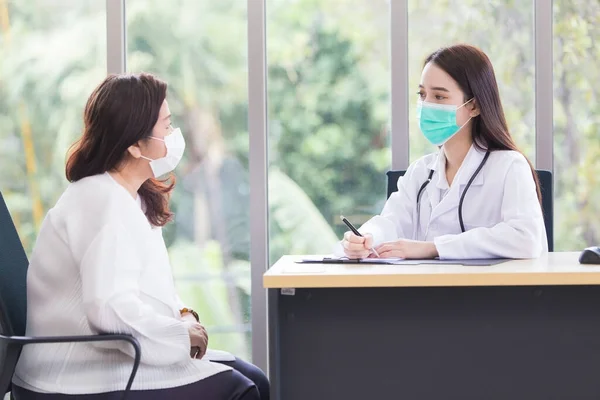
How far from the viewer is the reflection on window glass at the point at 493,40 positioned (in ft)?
9.75

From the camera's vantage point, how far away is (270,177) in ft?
10.0

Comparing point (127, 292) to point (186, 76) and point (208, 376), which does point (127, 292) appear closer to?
point (208, 376)

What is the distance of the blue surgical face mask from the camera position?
234 centimetres

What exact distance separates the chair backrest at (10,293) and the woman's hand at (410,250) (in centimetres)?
90

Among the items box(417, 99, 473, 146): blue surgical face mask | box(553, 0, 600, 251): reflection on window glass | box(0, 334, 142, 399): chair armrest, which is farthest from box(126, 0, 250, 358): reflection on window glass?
box(0, 334, 142, 399): chair armrest

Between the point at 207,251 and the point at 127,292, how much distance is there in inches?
57.8

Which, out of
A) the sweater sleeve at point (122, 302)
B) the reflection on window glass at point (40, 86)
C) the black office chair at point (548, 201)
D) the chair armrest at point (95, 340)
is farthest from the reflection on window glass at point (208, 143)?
the chair armrest at point (95, 340)

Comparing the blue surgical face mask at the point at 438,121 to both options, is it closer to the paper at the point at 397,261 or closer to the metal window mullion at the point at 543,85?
the paper at the point at 397,261

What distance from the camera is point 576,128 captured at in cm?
299

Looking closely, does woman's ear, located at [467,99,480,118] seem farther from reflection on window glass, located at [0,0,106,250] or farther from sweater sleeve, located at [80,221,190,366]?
reflection on window glass, located at [0,0,106,250]

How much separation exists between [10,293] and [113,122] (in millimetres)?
466

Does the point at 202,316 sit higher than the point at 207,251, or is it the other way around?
the point at 207,251

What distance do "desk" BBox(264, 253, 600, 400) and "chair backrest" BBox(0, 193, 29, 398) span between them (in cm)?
58

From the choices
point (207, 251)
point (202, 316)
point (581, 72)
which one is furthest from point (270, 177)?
point (581, 72)
